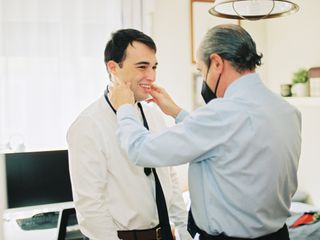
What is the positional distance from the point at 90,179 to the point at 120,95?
339mm

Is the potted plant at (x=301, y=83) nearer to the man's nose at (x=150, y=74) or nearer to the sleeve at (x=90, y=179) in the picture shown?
the man's nose at (x=150, y=74)

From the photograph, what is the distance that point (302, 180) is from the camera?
10.1 feet

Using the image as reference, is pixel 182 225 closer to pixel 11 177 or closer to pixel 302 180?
pixel 11 177

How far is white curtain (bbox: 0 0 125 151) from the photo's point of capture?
2.63 meters

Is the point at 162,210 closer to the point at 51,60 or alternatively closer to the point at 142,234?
the point at 142,234

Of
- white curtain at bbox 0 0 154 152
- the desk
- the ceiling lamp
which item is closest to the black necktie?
the ceiling lamp

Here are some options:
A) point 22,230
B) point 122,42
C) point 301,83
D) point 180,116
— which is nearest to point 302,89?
point 301,83

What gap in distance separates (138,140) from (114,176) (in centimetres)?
30

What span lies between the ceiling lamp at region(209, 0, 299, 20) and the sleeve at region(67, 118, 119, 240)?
2.67 feet

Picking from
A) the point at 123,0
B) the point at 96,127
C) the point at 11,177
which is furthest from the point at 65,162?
the point at 123,0

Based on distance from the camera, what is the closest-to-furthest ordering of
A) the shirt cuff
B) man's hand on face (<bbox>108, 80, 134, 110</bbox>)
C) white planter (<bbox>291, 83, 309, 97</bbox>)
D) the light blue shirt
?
the light blue shirt, man's hand on face (<bbox>108, 80, 134, 110</bbox>), the shirt cuff, white planter (<bbox>291, 83, 309, 97</bbox>)

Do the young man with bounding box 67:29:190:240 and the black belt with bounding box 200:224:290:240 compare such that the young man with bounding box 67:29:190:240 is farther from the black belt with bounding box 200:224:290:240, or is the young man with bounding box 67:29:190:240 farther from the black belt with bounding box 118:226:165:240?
the black belt with bounding box 200:224:290:240

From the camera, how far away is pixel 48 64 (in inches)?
107

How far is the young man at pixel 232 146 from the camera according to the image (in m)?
1.17
